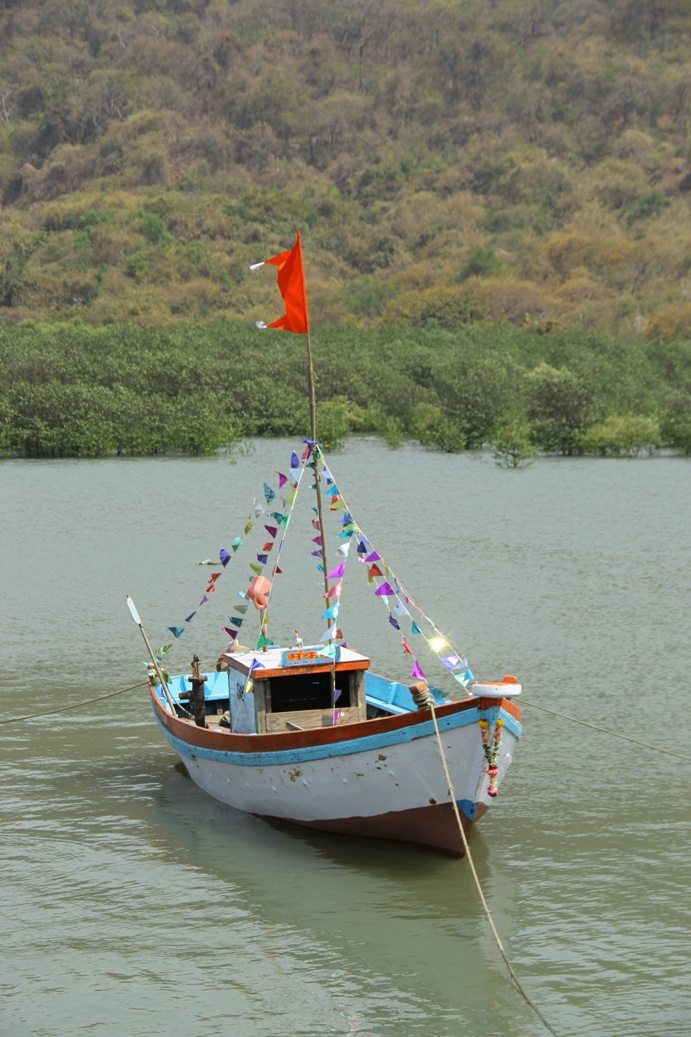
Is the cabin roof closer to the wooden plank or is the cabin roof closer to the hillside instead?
the wooden plank

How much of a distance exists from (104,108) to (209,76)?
14.7m

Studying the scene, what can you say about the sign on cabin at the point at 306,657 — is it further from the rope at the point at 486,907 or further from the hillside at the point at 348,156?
the hillside at the point at 348,156

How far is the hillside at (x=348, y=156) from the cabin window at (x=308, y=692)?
101430 millimetres

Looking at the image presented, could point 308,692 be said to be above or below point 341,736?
above

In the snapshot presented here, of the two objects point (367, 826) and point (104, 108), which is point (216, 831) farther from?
point (104, 108)

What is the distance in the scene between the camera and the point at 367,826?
1401 cm

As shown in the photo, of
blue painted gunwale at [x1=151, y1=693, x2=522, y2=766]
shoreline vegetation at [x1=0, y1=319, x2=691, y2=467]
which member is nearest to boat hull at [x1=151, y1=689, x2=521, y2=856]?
blue painted gunwale at [x1=151, y1=693, x2=522, y2=766]

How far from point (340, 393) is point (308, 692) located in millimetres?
55982

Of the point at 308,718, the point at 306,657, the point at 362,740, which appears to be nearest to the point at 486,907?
the point at 362,740

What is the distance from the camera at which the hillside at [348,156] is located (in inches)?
5251

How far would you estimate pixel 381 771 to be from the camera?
13.4 meters

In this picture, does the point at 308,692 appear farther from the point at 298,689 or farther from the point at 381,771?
the point at 381,771

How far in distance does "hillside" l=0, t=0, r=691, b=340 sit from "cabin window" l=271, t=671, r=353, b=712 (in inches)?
3993

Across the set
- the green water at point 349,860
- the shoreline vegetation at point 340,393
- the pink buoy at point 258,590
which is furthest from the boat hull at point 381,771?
the shoreline vegetation at point 340,393
